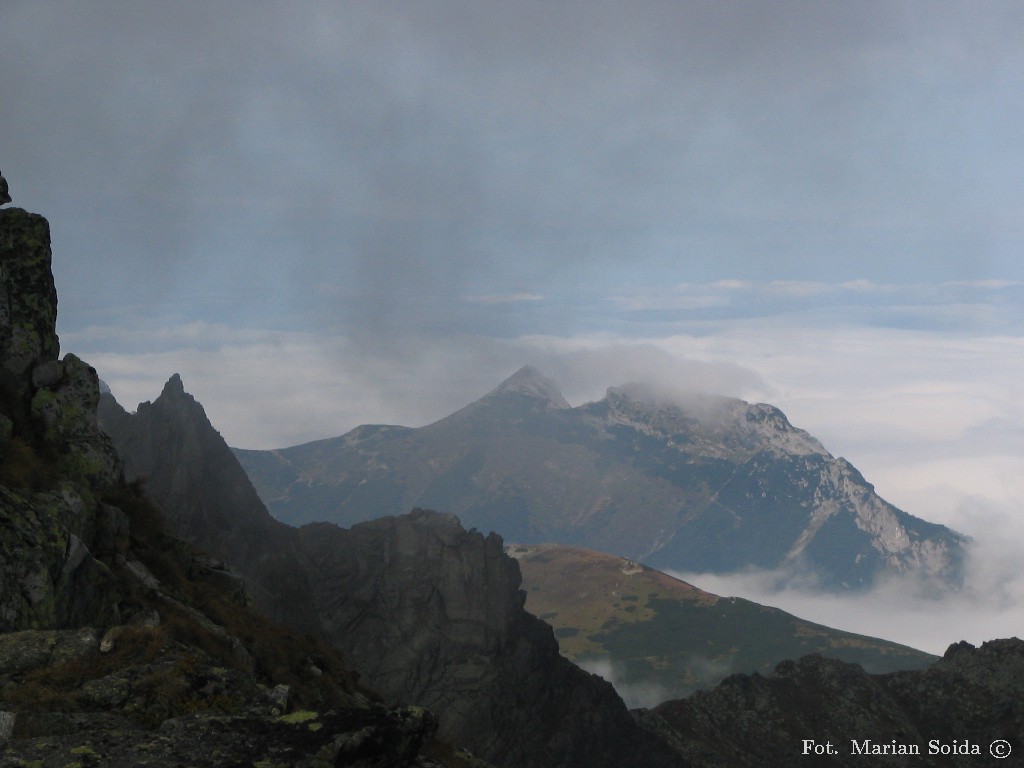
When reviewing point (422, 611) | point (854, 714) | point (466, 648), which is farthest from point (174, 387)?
point (854, 714)

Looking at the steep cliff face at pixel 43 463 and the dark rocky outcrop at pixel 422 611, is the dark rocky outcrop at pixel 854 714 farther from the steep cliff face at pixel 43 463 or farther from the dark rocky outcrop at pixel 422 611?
the steep cliff face at pixel 43 463

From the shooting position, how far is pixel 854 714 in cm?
16812

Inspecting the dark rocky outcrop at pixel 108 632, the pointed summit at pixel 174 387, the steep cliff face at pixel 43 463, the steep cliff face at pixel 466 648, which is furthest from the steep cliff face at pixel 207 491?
the steep cliff face at pixel 43 463

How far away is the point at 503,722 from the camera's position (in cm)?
13788

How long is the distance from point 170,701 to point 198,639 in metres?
14.8

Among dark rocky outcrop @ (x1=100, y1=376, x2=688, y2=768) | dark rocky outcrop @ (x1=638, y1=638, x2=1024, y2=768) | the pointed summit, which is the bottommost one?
dark rocky outcrop @ (x1=638, y1=638, x2=1024, y2=768)

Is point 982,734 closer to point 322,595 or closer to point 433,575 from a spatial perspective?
point 433,575

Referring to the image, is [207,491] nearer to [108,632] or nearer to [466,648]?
[466,648]

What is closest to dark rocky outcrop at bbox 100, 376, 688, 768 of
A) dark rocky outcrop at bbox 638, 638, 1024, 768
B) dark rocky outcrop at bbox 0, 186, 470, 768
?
→ dark rocky outcrop at bbox 638, 638, 1024, 768

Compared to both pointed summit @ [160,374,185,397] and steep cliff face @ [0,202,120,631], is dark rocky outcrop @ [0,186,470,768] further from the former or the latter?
pointed summit @ [160,374,185,397]

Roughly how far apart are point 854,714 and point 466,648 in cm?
8403

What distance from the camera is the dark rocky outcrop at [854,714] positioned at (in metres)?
156

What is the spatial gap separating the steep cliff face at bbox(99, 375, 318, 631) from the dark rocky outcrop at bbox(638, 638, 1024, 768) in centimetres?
7547

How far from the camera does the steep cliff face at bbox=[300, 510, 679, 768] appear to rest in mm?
137875
